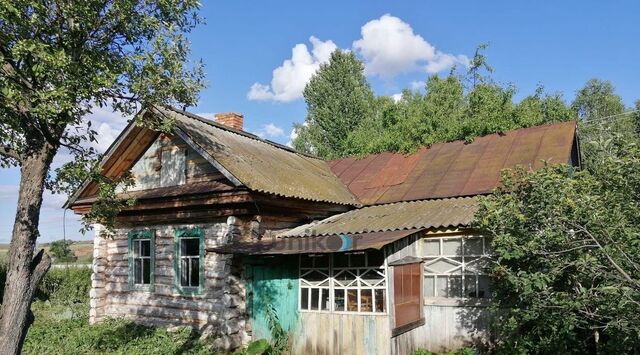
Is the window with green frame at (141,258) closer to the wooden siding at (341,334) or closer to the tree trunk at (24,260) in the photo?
the wooden siding at (341,334)

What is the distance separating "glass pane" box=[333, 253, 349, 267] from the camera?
32.8 ft

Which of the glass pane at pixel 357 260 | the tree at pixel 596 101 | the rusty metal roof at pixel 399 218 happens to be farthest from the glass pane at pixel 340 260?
the tree at pixel 596 101

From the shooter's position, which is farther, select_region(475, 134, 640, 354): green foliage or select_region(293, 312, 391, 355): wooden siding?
select_region(293, 312, 391, 355): wooden siding

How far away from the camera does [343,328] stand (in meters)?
9.48

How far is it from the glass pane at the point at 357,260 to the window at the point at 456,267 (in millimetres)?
1916

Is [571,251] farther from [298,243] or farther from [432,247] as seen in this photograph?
[298,243]

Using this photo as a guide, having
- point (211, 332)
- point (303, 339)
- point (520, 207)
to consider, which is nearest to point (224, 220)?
point (211, 332)

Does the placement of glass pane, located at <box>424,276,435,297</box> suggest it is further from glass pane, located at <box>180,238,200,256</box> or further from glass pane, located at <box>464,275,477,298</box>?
glass pane, located at <box>180,238,200,256</box>

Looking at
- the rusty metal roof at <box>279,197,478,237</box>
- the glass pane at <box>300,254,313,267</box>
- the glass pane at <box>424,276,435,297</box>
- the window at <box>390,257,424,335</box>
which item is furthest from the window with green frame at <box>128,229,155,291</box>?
the glass pane at <box>424,276,435,297</box>

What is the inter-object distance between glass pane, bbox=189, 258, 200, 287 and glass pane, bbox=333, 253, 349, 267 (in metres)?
3.73

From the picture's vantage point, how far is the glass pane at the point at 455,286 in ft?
34.6

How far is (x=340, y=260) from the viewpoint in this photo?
1007cm

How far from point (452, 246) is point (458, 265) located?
0.42 meters

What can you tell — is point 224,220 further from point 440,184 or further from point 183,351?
point 440,184
